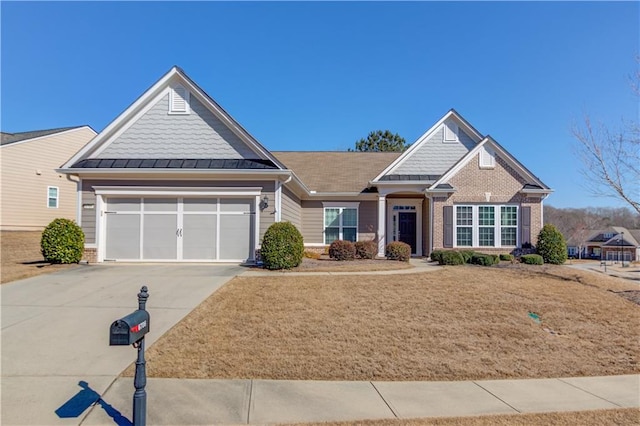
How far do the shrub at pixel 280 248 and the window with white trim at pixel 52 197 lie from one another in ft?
64.6

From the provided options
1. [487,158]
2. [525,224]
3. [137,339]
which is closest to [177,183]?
[137,339]

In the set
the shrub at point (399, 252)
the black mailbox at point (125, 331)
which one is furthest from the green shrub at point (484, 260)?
the black mailbox at point (125, 331)

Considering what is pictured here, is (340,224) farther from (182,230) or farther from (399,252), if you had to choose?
(182,230)

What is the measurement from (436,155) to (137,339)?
17.3 meters

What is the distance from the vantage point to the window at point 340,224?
63.3ft

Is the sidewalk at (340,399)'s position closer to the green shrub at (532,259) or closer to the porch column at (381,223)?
the green shrub at (532,259)

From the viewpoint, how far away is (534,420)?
4.23 m

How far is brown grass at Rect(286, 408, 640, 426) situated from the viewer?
161 inches

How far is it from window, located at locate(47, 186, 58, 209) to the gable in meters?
21.5

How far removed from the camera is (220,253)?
1378 centimetres

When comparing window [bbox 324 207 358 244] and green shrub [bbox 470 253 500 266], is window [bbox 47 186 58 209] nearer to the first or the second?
window [bbox 324 207 358 244]

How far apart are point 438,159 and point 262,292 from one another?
12.9 meters

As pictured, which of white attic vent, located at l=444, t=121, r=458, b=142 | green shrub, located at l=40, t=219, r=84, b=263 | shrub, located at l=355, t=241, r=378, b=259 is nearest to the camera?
green shrub, located at l=40, t=219, r=84, b=263

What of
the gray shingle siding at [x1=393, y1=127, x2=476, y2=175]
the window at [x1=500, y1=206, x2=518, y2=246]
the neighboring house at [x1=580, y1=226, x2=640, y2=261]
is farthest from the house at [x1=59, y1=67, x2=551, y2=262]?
the neighboring house at [x1=580, y1=226, x2=640, y2=261]
